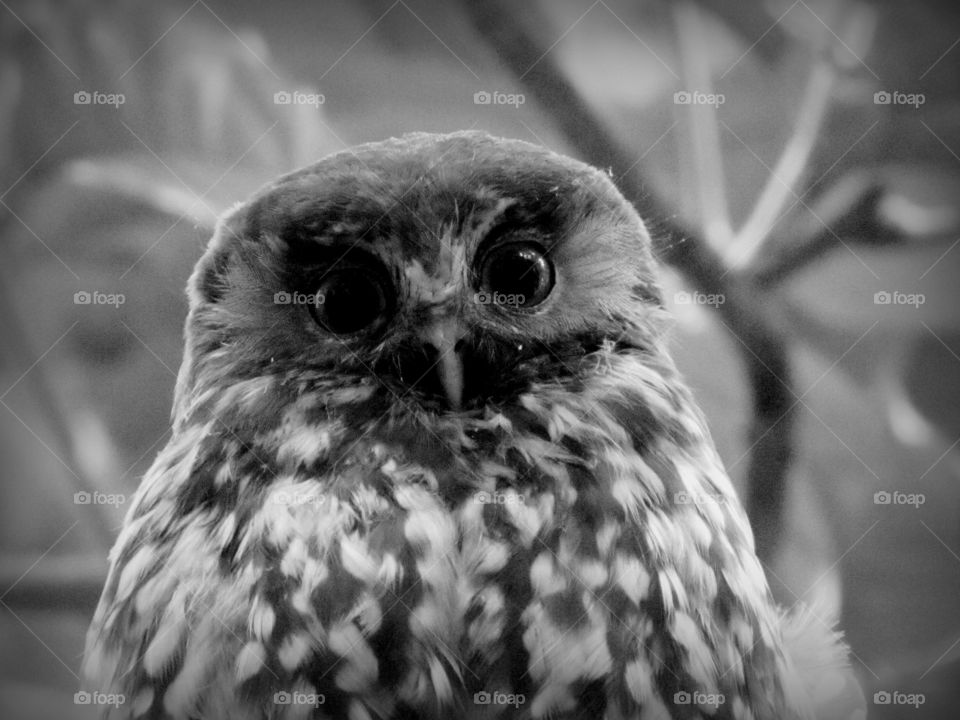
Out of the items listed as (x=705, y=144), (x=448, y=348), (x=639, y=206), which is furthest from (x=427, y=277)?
(x=705, y=144)

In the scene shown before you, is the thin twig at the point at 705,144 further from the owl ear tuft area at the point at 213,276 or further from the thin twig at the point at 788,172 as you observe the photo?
the owl ear tuft area at the point at 213,276

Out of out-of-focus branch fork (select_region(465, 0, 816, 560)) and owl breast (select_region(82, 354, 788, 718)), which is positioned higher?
out-of-focus branch fork (select_region(465, 0, 816, 560))

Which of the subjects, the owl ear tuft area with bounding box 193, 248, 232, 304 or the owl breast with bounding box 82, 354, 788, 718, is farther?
the owl ear tuft area with bounding box 193, 248, 232, 304

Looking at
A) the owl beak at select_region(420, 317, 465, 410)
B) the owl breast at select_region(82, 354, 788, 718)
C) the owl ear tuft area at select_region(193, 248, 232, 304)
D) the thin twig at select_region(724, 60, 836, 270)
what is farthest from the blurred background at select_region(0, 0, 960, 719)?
the owl beak at select_region(420, 317, 465, 410)

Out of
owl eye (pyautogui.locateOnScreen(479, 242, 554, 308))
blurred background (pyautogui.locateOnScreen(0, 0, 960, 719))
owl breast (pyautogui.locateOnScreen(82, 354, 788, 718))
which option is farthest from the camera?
blurred background (pyautogui.locateOnScreen(0, 0, 960, 719))

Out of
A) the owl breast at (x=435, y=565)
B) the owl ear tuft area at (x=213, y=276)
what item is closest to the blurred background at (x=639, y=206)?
the owl ear tuft area at (x=213, y=276)

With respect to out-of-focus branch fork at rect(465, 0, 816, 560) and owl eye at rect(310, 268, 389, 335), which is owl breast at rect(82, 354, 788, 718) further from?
out-of-focus branch fork at rect(465, 0, 816, 560)
